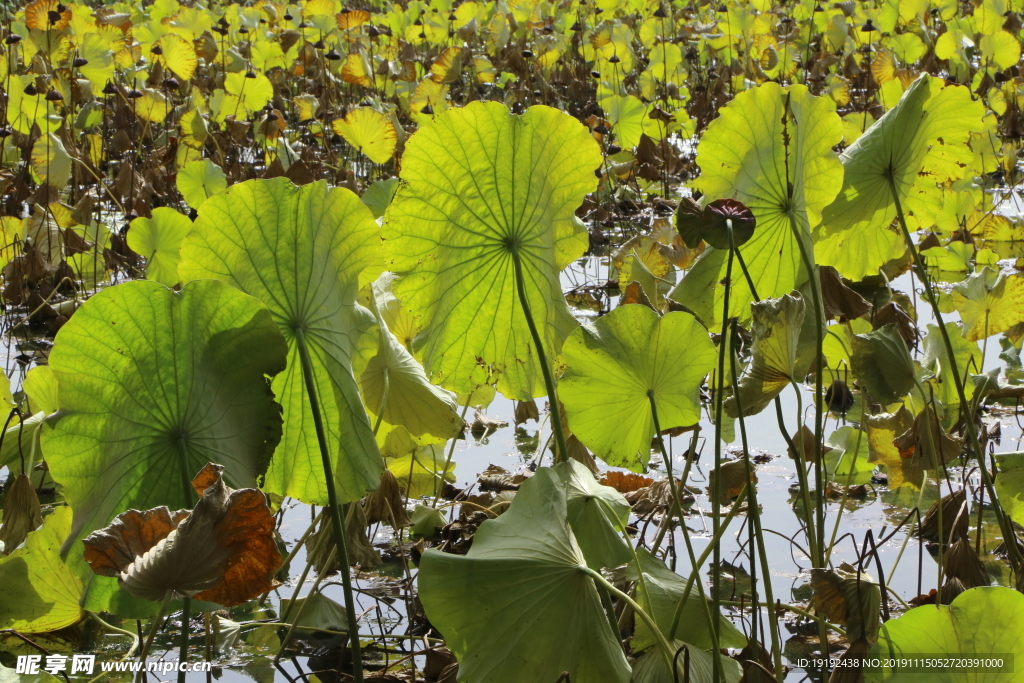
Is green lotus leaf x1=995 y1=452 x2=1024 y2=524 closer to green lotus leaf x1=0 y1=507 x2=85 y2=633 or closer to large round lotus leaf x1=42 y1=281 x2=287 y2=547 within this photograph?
large round lotus leaf x1=42 y1=281 x2=287 y2=547

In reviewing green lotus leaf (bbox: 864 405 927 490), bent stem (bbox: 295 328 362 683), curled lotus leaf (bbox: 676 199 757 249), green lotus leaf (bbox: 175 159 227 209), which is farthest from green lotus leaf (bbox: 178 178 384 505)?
green lotus leaf (bbox: 175 159 227 209)

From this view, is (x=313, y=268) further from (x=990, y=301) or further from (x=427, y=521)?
(x=990, y=301)

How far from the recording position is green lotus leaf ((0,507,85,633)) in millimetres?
1040

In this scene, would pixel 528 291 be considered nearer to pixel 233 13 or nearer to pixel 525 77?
pixel 525 77

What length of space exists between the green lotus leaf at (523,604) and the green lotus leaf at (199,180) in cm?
182

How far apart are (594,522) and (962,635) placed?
29 cm

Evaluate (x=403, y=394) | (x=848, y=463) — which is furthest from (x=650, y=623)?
(x=848, y=463)

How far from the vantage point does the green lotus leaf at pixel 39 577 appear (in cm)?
104

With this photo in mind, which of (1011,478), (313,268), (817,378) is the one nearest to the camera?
(313,268)

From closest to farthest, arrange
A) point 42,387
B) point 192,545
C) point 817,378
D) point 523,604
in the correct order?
point 192,545
point 523,604
point 817,378
point 42,387

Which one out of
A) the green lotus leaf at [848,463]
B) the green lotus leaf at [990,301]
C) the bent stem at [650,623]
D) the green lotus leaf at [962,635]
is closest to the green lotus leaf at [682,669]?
the bent stem at [650,623]

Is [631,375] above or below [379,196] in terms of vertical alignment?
below

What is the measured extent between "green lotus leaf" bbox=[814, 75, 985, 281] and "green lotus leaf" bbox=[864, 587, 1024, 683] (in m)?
0.51

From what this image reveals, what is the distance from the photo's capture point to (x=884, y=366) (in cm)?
109
